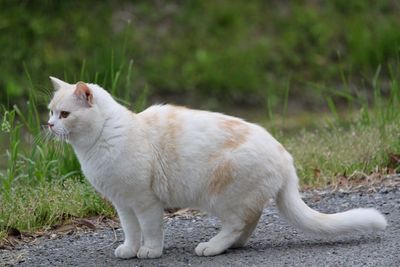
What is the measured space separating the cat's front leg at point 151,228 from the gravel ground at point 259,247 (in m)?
0.05

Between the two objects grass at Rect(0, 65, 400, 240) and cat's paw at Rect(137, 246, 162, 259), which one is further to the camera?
grass at Rect(0, 65, 400, 240)

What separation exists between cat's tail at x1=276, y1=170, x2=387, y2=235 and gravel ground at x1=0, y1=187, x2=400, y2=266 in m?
0.10

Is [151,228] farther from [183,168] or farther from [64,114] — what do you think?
[64,114]

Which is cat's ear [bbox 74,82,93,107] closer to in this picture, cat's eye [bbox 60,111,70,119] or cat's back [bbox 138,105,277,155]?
cat's eye [bbox 60,111,70,119]

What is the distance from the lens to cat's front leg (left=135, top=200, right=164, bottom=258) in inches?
173

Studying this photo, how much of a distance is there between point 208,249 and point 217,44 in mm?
7041

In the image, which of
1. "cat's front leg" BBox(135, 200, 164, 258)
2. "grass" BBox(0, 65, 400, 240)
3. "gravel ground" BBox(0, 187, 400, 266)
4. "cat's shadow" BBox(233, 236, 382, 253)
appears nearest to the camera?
"gravel ground" BBox(0, 187, 400, 266)

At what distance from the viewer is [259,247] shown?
461cm

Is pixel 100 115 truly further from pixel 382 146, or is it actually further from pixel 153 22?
pixel 153 22

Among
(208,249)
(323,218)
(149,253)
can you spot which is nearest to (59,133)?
(149,253)

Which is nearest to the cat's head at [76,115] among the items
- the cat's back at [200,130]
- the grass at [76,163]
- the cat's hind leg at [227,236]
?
the cat's back at [200,130]

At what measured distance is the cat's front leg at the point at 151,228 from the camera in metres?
4.39

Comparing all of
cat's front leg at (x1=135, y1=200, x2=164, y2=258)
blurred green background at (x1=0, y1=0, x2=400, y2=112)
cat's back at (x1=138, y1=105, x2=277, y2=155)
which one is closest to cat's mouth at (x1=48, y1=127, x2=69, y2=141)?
cat's back at (x1=138, y1=105, x2=277, y2=155)

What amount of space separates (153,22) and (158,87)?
1268mm
